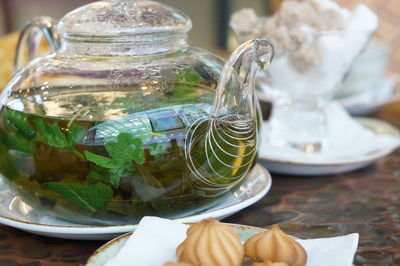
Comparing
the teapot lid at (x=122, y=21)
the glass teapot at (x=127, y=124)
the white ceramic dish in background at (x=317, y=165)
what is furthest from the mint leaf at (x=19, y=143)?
the white ceramic dish in background at (x=317, y=165)

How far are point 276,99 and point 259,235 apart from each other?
510 millimetres

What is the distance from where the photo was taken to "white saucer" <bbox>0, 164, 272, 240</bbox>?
555mm

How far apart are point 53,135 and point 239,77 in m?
0.19

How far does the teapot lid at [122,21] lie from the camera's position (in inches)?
23.8

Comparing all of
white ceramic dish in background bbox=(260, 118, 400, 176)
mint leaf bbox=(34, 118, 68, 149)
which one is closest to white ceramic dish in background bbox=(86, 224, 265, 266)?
mint leaf bbox=(34, 118, 68, 149)

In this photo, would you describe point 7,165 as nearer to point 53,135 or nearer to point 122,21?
point 53,135

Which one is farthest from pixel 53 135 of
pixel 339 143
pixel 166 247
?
pixel 339 143

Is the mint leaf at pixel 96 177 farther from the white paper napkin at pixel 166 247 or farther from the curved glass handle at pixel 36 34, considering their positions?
the curved glass handle at pixel 36 34

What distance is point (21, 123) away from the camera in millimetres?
599

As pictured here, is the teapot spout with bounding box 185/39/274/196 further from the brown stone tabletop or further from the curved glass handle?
the curved glass handle

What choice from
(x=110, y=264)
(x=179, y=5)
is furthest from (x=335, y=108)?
(x=179, y=5)

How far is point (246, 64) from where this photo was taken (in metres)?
0.59

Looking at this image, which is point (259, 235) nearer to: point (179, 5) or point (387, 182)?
point (387, 182)

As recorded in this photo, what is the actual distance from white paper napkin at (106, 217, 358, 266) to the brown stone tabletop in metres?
0.06
